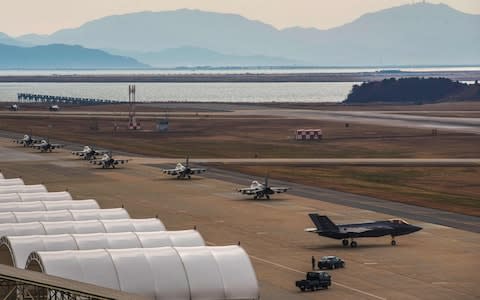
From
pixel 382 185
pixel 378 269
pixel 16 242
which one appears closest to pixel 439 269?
pixel 378 269

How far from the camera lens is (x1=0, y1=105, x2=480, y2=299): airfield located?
3250 inches

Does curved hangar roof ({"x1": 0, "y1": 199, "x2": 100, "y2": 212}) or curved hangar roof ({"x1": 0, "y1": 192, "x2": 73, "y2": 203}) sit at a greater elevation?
curved hangar roof ({"x1": 0, "y1": 199, "x2": 100, "y2": 212})

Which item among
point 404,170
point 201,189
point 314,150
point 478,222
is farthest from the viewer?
point 314,150

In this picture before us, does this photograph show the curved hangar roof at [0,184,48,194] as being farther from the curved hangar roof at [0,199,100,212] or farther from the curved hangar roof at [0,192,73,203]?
the curved hangar roof at [0,199,100,212]

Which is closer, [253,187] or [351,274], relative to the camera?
[351,274]

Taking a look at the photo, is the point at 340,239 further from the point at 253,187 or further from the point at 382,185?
the point at 382,185

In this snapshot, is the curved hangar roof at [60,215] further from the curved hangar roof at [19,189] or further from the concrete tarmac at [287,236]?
the curved hangar roof at [19,189]

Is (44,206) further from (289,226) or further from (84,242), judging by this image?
(289,226)

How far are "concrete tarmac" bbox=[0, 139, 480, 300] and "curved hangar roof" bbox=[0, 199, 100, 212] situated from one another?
10.7 meters

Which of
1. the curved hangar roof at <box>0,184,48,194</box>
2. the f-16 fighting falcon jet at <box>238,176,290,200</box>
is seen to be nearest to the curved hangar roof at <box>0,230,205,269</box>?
the curved hangar roof at <box>0,184,48,194</box>

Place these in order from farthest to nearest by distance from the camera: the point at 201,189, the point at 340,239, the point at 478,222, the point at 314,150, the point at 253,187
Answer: the point at 314,150 < the point at 201,189 < the point at 253,187 < the point at 478,222 < the point at 340,239

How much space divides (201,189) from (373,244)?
42.6 metres

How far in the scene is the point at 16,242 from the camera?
73.9 metres

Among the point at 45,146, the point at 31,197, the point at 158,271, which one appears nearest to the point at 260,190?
the point at 31,197
